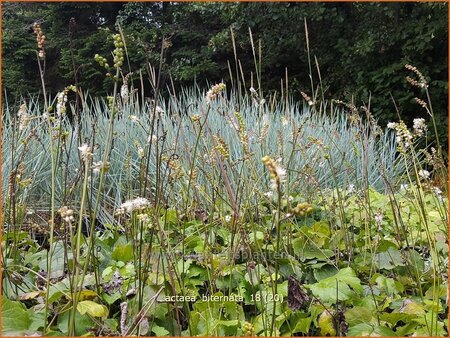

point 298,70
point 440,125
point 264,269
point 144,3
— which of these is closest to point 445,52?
point 440,125

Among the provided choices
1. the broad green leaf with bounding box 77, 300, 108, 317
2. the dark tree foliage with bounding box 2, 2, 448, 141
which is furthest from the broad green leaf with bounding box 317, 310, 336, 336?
the dark tree foliage with bounding box 2, 2, 448, 141

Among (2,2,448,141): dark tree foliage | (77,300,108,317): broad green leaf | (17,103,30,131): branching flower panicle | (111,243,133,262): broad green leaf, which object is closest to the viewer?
(77,300,108,317): broad green leaf

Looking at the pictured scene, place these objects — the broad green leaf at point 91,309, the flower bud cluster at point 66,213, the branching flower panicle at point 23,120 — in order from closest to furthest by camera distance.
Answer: the flower bud cluster at point 66,213 → the broad green leaf at point 91,309 → the branching flower panicle at point 23,120

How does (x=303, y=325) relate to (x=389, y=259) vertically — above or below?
below

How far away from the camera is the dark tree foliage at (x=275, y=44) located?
27.6 ft

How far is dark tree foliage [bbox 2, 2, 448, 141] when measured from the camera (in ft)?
27.6

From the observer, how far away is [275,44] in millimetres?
9680

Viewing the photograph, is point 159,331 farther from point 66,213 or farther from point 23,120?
point 23,120

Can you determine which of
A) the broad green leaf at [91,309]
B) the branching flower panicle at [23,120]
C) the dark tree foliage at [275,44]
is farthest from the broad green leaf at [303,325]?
the dark tree foliage at [275,44]

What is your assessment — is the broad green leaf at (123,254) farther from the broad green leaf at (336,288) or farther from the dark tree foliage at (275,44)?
the dark tree foliage at (275,44)

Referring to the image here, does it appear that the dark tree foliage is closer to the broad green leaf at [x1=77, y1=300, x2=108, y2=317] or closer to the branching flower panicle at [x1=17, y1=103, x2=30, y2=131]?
the branching flower panicle at [x1=17, y1=103, x2=30, y2=131]

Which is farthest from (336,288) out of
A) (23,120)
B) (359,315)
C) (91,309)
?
(23,120)

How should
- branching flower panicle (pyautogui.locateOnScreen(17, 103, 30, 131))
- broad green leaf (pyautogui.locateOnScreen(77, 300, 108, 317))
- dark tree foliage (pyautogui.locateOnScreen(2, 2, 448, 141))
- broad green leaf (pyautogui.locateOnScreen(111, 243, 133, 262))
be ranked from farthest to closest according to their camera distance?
dark tree foliage (pyautogui.locateOnScreen(2, 2, 448, 141)) < broad green leaf (pyautogui.locateOnScreen(111, 243, 133, 262)) < branching flower panicle (pyautogui.locateOnScreen(17, 103, 30, 131)) < broad green leaf (pyautogui.locateOnScreen(77, 300, 108, 317))

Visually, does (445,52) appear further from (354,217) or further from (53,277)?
(53,277)
